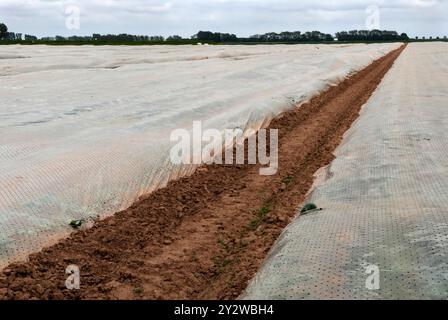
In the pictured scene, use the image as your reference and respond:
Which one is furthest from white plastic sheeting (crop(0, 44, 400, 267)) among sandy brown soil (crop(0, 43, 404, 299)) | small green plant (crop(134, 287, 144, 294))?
small green plant (crop(134, 287, 144, 294))

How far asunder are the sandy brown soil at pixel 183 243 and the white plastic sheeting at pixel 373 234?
1.70ft

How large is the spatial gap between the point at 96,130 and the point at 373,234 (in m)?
5.87

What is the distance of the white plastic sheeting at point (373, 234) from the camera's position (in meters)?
3.80

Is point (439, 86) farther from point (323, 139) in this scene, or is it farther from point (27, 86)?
point (27, 86)

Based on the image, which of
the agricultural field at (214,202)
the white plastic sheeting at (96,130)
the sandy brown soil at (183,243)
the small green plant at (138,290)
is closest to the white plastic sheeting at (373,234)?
the agricultural field at (214,202)

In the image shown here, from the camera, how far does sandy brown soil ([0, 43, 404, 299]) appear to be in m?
4.61

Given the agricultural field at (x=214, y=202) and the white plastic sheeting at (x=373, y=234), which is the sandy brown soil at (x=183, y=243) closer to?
the agricultural field at (x=214, y=202)

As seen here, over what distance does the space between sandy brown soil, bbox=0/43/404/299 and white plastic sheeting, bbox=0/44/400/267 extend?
32 cm

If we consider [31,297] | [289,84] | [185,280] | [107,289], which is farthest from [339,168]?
[289,84]

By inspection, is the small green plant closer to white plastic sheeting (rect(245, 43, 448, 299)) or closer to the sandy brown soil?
the sandy brown soil

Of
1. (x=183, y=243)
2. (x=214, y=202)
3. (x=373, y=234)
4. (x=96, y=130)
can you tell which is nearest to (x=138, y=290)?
(x=183, y=243)

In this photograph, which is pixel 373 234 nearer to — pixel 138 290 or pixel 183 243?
pixel 183 243

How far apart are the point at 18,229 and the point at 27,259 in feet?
1.36

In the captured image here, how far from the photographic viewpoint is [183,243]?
5676 mm
